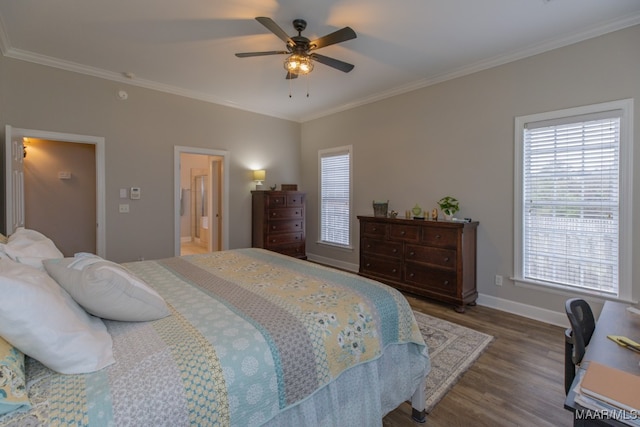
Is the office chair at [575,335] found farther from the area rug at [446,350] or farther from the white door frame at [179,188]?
the white door frame at [179,188]

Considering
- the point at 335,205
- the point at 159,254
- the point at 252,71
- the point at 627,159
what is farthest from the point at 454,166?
the point at 159,254

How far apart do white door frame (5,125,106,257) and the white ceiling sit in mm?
839

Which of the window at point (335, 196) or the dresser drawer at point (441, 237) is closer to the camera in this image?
the dresser drawer at point (441, 237)

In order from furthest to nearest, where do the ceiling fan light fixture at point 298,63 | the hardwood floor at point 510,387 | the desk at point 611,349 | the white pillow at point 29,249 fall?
the ceiling fan light fixture at point 298,63
the hardwood floor at point 510,387
the white pillow at point 29,249
the desk at point 611,349

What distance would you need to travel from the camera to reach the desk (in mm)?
857

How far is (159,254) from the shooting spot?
442 cm

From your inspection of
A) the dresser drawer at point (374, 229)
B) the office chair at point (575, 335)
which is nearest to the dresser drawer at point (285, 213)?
the dresser drawer at point (374, 229)

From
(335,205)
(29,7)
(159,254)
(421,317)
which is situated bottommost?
(421,317)

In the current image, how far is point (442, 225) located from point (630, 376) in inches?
103

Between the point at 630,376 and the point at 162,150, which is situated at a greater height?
the point at 162,150

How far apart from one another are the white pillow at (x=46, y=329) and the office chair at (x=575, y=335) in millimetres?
1891

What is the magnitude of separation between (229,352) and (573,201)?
3524 millimetres

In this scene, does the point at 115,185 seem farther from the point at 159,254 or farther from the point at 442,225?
the point at 442,225

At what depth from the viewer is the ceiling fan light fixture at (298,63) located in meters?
2.74
